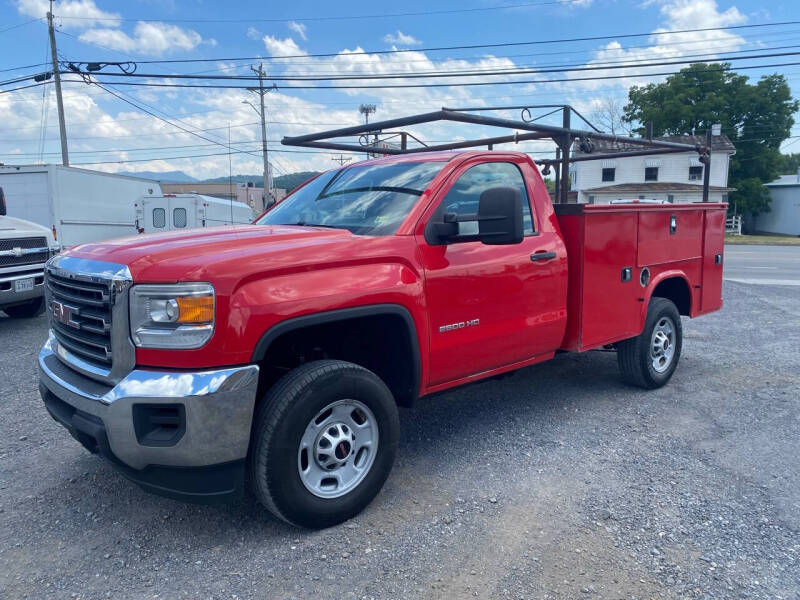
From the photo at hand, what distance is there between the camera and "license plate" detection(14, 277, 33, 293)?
8.23 m

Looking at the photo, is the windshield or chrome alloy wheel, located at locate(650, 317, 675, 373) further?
chrome alloy wheel, located at locate(650, 317, 675, 373)

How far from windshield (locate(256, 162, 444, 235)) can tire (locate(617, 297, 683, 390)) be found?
2591mm

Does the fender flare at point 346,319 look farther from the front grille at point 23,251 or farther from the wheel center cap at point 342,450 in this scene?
the front grille at point 23,251

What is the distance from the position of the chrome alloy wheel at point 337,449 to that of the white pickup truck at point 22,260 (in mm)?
6866

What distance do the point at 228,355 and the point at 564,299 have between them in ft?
8.67

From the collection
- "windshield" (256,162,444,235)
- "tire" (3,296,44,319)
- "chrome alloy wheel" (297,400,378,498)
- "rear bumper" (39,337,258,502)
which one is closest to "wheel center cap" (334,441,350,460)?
"chrome alloy wheel" (297,400,378,498)

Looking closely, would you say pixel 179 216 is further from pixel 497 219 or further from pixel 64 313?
pixel 497 219

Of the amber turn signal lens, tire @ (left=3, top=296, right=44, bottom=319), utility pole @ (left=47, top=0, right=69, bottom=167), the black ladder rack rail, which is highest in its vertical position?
utility pole @ (left=47, top=0, right=69, bottom=167)

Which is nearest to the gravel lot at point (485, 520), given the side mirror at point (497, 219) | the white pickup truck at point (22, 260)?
the side mirror at point (497, 219)

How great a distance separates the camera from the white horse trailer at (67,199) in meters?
14.3

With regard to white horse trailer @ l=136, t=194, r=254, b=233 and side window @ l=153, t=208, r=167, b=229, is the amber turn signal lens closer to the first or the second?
white horse trailer @ l=136, t=194, r=254, b=233

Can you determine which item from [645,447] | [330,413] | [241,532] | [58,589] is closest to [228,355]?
[330,413]

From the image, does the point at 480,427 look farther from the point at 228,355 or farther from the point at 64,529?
the point at 64,529

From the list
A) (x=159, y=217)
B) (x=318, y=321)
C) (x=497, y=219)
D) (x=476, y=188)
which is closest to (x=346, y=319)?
(x=318, y=321)
